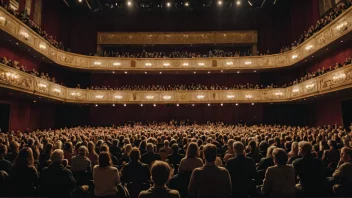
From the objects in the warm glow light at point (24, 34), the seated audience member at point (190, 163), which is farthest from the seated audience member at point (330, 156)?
the warm glow light at point (24, 34)

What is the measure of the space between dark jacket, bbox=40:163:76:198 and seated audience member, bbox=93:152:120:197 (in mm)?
556

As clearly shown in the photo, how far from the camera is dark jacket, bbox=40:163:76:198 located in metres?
4.22

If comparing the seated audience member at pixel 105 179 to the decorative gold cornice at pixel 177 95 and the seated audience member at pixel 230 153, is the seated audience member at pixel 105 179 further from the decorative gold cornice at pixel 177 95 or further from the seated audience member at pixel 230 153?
the decorative gold cornice at pixel 177 95

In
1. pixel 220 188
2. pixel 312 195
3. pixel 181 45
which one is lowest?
pixel 312 195

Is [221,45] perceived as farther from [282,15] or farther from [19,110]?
[19,110]

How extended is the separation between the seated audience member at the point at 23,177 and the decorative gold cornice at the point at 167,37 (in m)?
25.2

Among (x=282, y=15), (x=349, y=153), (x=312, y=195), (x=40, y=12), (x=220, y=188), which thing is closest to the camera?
(x=220, y=188)

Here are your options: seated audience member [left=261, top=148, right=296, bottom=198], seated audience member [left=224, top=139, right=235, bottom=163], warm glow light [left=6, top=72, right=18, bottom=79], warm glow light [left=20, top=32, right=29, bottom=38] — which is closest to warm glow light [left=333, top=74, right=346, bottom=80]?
seated audience member [left=224, top=139, right=235, bottom=163]

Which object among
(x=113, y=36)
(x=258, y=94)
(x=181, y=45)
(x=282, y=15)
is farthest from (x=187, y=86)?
(x=282, y=15)

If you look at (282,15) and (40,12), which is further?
(282,15)

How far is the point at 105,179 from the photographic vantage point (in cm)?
405

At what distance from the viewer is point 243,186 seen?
4.36m

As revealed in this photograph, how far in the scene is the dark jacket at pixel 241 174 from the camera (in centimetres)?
437

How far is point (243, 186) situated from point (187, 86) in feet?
81.0
